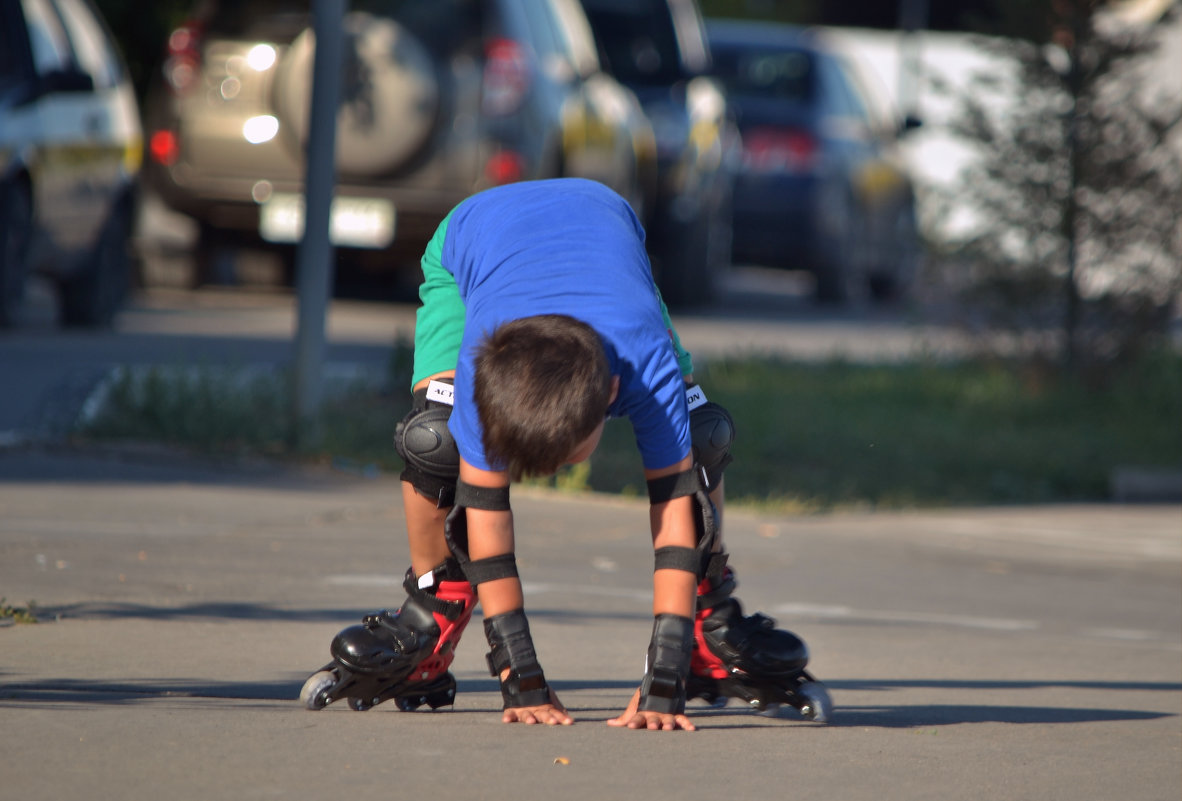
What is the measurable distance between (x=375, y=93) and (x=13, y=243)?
8.14 ft

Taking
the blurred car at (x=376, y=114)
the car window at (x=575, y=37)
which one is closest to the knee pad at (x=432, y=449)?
the blurred car at (x=376, y=114)

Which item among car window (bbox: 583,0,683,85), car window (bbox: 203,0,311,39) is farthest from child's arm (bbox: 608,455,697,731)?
car window (bbox: 583,0,683,85)

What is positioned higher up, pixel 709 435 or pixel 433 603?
pixel 709 435

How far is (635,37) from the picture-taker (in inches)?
Result: 571

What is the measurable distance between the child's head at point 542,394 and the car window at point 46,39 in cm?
657

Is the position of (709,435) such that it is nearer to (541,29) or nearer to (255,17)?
(541,29)

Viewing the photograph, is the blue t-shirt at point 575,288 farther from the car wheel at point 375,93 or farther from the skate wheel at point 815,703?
the car wheel at point 375,93

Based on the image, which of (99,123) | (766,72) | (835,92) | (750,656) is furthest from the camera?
(766,72)

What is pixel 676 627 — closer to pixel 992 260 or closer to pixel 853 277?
pixel 992 260

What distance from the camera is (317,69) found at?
7289 millimetres

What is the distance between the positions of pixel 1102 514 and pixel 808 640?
296 cm

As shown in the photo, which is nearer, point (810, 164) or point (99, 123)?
point (99, 123)

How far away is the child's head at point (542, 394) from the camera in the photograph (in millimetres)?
3215

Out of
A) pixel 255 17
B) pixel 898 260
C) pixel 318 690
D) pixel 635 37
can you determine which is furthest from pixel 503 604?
pixel 898 260
